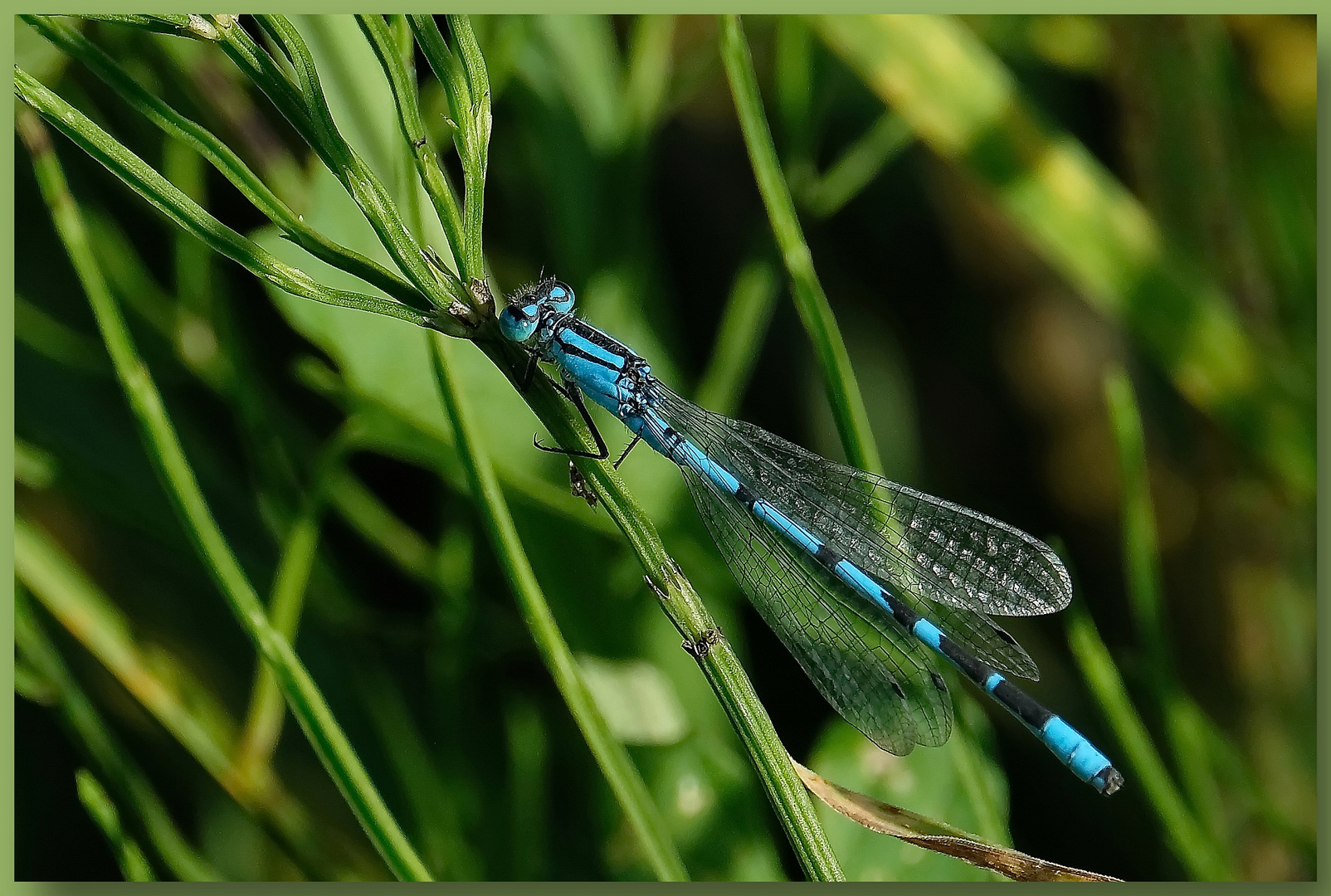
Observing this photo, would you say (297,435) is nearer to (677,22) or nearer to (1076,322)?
(677,22)

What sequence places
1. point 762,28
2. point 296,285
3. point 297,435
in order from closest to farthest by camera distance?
point 296,285 < point 297,435 < point 762,28

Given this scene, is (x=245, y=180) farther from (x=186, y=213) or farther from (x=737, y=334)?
(x=737, y=334)

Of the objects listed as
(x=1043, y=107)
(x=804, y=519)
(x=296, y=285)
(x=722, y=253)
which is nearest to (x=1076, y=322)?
(x=1043, y=107)

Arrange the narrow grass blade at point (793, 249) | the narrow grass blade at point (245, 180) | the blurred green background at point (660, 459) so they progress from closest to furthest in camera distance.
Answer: the narrow grass blade at point (245, 180) → the narrow grass blade at point (793, 249) → the blurred green background at point (660, 459)

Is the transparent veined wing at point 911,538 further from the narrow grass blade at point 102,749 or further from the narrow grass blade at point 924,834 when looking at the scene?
the narrow grass blade at point 102,749

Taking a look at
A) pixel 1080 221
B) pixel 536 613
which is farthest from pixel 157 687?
pixel 1080 221

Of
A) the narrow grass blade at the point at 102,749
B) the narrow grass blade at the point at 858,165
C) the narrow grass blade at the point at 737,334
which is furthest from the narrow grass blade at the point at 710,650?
the narrow grass blade at the point at 858,165
